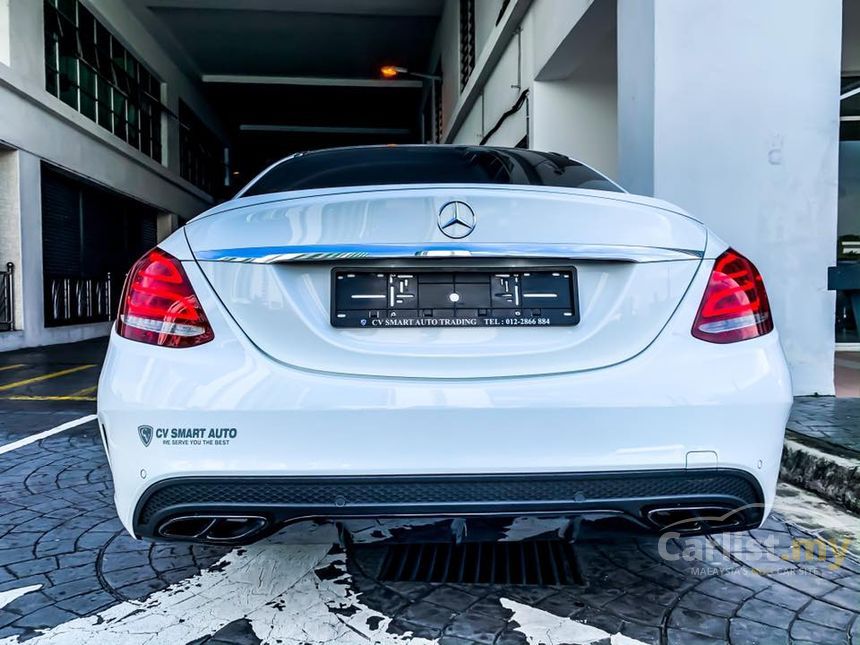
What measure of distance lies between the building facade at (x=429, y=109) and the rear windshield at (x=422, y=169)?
2182 millimetres

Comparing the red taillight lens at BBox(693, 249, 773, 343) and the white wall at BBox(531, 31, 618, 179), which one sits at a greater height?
the white wall at BBox(531, 31, 618, 179)

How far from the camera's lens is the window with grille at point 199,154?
21.5 m

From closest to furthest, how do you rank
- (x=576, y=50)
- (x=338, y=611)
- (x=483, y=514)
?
1. (x=483, y=514)
2. (x=338, y=611)
3. (x=576, y=50)

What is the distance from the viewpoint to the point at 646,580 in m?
2.17

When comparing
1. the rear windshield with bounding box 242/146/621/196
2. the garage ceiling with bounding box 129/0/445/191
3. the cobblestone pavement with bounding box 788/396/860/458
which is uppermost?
the garage ceiling with bounding box 129/0/445/191

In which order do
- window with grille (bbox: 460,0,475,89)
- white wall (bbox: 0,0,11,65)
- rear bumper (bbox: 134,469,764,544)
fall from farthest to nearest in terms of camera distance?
window with grille (bbox: 460,0,475,89), white wall (bbox: 0,0,11,65), rear bumper (bbox: 134,469,764,544)

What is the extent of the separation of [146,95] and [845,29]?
53.1 ft

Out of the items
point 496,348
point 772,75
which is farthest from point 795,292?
point 496,348

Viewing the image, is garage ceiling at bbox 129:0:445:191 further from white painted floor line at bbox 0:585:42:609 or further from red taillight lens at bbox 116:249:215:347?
white painted floor line at bbox 0:585:42:609

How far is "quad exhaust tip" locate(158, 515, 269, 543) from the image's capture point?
5.18 ft

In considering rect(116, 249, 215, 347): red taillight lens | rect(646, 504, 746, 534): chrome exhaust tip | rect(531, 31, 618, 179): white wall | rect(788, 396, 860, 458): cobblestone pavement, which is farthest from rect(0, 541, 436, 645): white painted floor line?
rect(531, 31, 618, 179): white wall

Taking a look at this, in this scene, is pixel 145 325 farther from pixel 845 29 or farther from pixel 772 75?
pixel 845 29

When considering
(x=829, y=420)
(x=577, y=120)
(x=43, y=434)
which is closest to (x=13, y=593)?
(x=43, y=434)

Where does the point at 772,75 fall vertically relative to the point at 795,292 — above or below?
above
